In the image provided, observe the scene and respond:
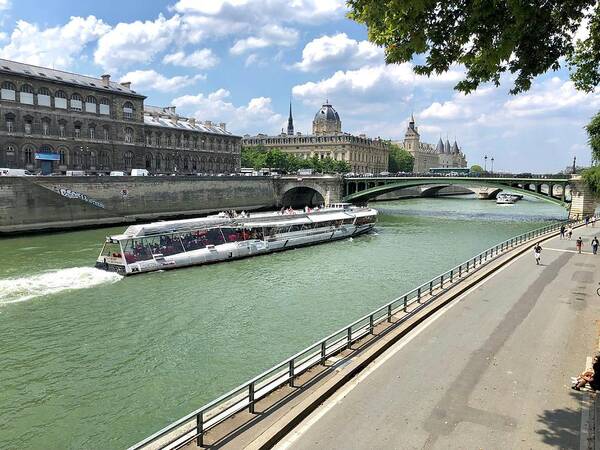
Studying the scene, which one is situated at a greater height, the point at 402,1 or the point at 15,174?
the point at 402,1

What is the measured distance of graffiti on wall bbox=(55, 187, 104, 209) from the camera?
52434 millimetres

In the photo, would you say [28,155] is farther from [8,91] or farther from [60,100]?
[60,100]

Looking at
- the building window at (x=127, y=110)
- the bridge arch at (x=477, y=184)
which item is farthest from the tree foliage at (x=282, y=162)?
the building window at (x=127, y=110)

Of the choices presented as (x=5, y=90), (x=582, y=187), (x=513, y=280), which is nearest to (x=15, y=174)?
(x=5, y=90)

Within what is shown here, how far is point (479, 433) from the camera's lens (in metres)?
9.28

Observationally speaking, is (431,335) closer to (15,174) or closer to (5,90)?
(15,174)

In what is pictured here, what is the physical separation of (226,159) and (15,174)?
52.4 m

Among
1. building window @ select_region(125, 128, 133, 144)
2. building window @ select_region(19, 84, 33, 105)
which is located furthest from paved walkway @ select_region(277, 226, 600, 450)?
building window @ select_region(125, 128, 133, 144)

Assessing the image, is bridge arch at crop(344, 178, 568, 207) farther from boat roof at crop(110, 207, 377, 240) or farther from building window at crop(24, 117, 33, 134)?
building window at crop(24, 117, 33, 134)

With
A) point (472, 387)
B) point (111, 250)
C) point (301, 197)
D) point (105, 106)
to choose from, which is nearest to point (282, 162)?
point (301, 197)

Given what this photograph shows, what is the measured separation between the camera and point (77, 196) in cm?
5400

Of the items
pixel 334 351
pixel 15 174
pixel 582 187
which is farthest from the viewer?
pixel 582 187

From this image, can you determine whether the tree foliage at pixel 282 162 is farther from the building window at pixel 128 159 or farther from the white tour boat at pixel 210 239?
the white tour boat at pixel 210 239

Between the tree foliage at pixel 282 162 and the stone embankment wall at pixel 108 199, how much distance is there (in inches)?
1866
